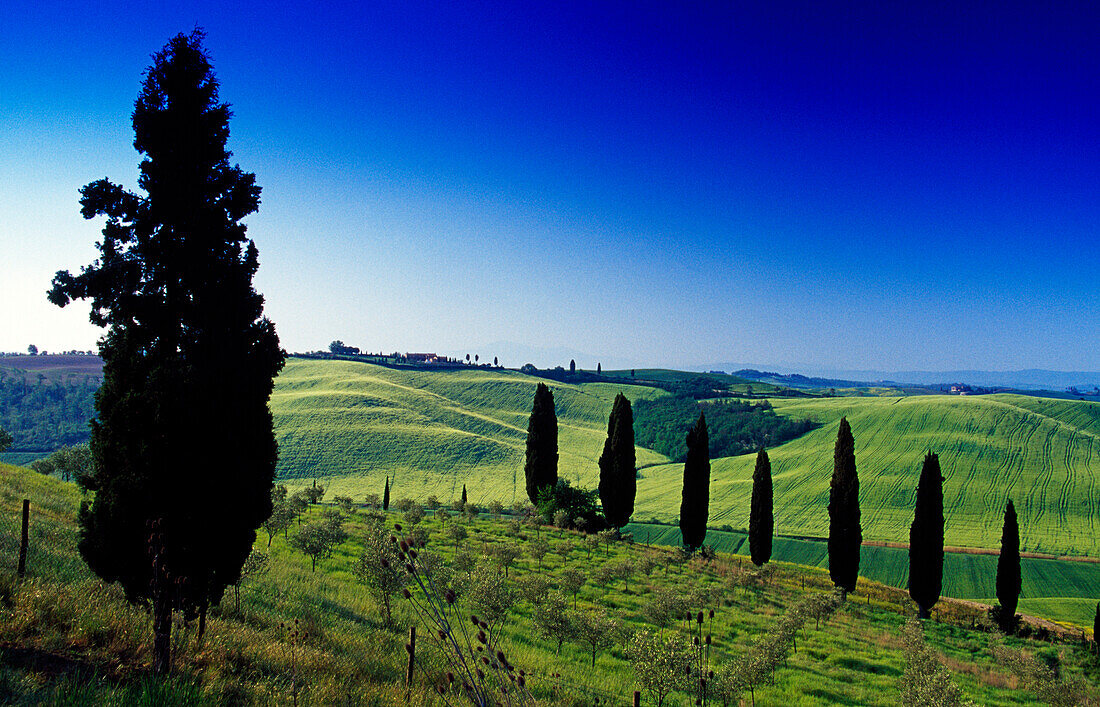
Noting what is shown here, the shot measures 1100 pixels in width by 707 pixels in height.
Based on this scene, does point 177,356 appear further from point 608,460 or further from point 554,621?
point 608,460

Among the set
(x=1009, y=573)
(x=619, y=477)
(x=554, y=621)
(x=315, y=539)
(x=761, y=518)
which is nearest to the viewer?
(x=554, y=621)

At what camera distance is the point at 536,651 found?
62.2 feet

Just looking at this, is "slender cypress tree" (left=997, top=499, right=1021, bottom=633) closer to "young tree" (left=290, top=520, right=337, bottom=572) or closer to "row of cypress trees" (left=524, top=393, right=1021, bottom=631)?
"row of cypress trees" (left=524, top=393, right=1021, bottom=631)

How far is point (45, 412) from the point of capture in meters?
146

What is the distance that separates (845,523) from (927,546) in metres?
5.49

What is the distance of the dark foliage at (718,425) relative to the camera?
119 meters

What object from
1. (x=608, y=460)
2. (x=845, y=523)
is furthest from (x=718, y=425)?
(x=845, y=523)

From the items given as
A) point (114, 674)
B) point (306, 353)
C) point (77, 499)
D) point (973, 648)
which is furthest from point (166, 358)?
point (306, 353)

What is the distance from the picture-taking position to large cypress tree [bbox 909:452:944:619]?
39.7 m

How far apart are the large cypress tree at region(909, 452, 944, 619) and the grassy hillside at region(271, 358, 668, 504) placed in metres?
52.8

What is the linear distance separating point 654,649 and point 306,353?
191 meters

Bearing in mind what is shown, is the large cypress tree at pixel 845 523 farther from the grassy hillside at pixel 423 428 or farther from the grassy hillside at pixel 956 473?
the grassy hillside at pixel 423 428

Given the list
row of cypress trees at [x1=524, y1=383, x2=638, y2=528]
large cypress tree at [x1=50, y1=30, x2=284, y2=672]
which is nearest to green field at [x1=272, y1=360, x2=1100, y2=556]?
row of cypress trees at [x1=524, y1=383, x2=638, y2=528]

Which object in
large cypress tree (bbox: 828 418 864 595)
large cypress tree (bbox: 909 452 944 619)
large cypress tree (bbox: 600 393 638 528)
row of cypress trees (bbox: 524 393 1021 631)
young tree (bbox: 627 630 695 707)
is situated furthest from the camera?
large cypress tree (bbox: 600 393 638 528)
